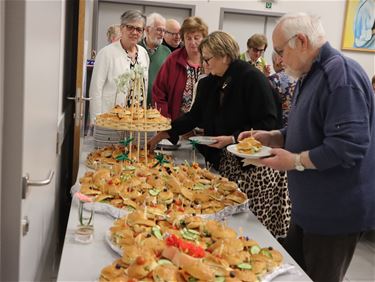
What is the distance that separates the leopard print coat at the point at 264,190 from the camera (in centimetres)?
246

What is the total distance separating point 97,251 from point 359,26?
648cm

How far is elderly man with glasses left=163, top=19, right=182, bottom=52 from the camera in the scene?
168 inches

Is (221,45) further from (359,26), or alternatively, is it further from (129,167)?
(359,26)

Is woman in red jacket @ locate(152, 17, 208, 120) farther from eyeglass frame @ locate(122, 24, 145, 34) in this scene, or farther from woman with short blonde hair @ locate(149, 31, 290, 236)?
woman with short blonde hair @ locate(149, 31, 290, 236)

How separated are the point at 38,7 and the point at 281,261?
1.04 metres

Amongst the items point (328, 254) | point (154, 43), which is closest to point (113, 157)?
point (328, 254)

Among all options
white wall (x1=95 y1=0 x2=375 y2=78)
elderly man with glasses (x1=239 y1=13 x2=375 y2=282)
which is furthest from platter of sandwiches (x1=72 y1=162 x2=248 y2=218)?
white wall (x1=95 y1=0 x2=375 y2=78)

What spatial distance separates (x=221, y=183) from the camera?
6.94 ft

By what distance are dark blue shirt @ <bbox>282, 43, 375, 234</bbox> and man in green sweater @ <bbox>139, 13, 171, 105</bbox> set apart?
2.42m

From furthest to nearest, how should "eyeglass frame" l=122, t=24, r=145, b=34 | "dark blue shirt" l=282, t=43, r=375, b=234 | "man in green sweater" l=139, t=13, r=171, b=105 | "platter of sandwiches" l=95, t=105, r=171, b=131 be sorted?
"man in green sweater" l=139, t=13, r=171, b=105, "eyeglass frame" l=122, t=24, r=145, b=34, "platter of sandwiches" l=95, t=105, r=171, b=131, "dark blue shirt" l=282, t=43, r=375, b=234

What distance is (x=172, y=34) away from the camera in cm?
430

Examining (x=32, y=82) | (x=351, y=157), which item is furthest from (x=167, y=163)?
(x=32, y=82)

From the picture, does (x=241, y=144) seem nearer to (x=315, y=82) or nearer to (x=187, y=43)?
(x=315, y=82)

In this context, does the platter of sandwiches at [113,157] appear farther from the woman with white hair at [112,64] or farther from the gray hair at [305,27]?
the gray hair at [305,27]
